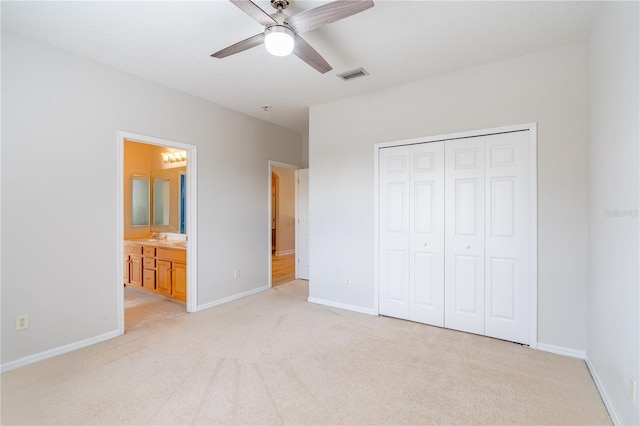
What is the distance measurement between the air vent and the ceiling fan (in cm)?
103

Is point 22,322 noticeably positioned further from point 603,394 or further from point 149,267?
point 603,394

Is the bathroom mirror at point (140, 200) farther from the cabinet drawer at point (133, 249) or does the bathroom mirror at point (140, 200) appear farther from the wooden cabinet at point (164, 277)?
the wooden cabinet at point (164, 277)

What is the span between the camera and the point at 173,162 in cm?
511

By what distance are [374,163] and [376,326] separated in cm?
185

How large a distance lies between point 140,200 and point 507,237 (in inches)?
211

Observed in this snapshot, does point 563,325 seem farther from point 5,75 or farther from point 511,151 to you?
point 5,75

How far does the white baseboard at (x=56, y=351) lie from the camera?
2.44 metres

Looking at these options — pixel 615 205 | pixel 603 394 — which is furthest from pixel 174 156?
pixel 603 394

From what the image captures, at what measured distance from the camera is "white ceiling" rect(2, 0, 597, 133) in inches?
86.7

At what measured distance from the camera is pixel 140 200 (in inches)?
206

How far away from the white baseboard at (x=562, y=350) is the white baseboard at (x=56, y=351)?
4.02 meters

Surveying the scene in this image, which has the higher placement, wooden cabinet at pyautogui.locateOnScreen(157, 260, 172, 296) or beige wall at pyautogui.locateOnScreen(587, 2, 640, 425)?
beige wall at pyautogui.locateOnScreen(587, 2, 640, 425)

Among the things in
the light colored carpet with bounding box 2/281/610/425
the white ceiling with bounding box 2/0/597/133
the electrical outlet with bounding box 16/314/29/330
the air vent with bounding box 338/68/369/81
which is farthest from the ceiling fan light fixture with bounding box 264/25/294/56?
the electrical outlet with bounding box 16/314/29/330

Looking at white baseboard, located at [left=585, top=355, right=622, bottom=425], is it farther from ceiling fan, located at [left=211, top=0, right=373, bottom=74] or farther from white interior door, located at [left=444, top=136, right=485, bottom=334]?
ceiling fan, located at [left=211, top=0, right=373, bottom=74]
